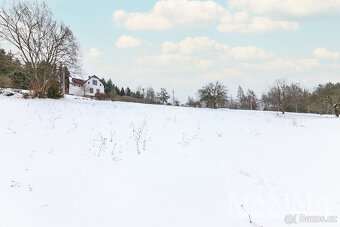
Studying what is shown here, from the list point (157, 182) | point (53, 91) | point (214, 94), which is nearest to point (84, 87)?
point (53, 91)

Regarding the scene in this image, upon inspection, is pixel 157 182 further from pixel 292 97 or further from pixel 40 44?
pixel 292 97

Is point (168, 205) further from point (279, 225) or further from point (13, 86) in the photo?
point (13, 86)

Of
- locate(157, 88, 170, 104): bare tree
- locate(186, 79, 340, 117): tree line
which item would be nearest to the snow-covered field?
locate(186, 79, 340, 117): tree line

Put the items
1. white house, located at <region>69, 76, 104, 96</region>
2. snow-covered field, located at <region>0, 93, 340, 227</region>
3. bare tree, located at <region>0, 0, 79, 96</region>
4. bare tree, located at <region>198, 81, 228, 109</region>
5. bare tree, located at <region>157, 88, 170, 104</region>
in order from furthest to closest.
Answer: bare tree, located at <region>157, 88, 170, 104</region>, white house, located at <region>69, 76, 104, 96</region>, bare tree, located at <region>198, 81, 228, 109</region>, bare tree, located at <region>0, 0, 79, 96</region>, snow-covered field, located at <region>0, 93, 340, 227</region>

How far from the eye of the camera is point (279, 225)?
214 cm

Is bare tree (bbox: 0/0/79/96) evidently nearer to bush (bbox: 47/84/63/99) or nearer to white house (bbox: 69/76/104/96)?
bush (bbox: 47/84/63/99)

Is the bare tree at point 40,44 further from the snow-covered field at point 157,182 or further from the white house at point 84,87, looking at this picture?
the white house at point 84,87

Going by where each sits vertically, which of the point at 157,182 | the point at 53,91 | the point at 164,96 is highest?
the point at 164,96

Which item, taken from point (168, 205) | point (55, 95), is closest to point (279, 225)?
point (168, 205)

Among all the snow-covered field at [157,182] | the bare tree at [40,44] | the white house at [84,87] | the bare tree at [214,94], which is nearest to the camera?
the snow-covered field at [157,182]

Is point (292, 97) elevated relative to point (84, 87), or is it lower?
lower

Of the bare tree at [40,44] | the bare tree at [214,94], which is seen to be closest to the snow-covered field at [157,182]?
the bare tree at [40,44]

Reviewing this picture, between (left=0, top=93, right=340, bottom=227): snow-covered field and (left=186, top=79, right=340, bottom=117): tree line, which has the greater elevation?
(left=186, top=79, right=340, bottom=117): tree line

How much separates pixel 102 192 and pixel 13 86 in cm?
2599
